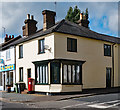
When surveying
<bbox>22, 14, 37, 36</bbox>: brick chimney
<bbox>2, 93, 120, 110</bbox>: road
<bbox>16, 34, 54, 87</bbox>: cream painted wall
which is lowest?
<bbox>2, 93, 120, 110</bbox>: road

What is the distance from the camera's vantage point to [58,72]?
18.4 meters

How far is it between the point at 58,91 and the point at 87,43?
249 inches

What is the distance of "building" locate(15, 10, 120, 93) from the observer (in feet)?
60.7

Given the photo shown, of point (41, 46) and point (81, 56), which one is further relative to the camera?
point (81, 56)

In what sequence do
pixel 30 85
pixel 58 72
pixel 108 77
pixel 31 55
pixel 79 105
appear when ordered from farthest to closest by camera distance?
pixel 108 77 → pixel 31 55 → pixel 30 85 → pixel 58 72 → pixel 79 105

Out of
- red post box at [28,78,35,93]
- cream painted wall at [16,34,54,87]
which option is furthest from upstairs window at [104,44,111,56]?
red post box at [28,78,35,93]

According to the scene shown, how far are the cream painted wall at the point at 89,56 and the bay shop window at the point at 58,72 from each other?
27.1 inches

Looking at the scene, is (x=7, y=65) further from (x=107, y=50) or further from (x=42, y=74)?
(x=107, y=50)

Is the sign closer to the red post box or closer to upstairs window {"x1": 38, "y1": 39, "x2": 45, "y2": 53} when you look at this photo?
the red post box

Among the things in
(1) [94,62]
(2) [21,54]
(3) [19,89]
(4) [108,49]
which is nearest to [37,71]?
(3) [19,89]

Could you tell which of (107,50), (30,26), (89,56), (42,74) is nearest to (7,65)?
(30,26)

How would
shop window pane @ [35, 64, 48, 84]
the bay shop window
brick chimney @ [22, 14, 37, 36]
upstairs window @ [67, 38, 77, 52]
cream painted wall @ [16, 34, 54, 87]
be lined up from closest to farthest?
1. the bay shop window
2. cream painted wall @ [16, 34, 54, 87]
3. shop window pane @ [35, 64, 48, 84]
4. upstairs window @ [67, 38, 77, 52]
5. brick chimney @ [22, 14, 37, 36]

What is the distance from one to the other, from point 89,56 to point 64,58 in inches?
146

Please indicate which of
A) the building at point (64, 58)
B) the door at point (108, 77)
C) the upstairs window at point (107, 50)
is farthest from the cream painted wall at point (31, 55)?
the door at point (108, 77)
